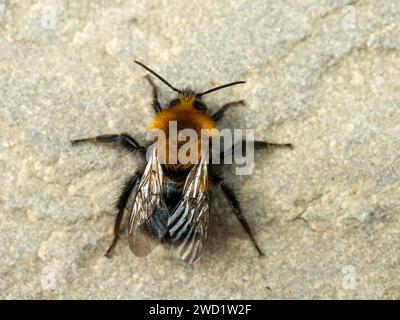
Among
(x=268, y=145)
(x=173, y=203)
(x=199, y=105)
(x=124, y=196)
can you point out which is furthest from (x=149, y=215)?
(x=268, y=145)

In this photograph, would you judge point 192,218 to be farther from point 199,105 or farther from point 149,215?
point 199,105

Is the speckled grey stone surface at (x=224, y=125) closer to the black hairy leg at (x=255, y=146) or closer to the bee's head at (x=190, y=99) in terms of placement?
the black hairy leg at (x=255, y=146)

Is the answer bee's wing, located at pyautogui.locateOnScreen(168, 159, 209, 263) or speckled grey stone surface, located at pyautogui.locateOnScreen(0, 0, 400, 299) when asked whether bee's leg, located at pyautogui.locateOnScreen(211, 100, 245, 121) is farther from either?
bee's wing, located at pyautogui.locateOnScreen(168, 159, 209, 263)

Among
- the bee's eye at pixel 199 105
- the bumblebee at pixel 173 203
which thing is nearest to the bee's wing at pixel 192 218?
the bumblebee at pixel 173 203

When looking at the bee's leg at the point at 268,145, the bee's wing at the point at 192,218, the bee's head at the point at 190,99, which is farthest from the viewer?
the bee's leg at the point at 268,145

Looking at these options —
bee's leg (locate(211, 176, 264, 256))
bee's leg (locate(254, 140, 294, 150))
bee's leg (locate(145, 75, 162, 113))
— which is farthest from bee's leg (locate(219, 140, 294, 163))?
bee's leg (locate(145, 75, 162, 113))

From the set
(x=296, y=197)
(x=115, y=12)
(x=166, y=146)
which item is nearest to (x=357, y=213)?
(x=296, y=197)

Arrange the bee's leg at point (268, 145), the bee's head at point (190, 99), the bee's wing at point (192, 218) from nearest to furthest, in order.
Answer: the bee's wing at point (192, 218)
the bee's head at point (190, 99)
the bee's leg at point (268, 145)
